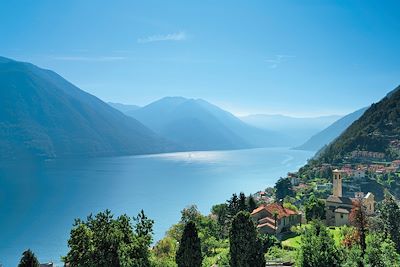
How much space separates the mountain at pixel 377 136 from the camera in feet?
345

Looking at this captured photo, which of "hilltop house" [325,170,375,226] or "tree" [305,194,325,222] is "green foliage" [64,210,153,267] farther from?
"tree" [305,194,325,222]

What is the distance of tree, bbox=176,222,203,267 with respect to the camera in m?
21.3

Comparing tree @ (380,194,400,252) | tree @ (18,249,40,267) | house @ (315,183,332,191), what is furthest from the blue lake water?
tree @ (380,194,400,252)

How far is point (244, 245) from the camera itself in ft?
69.4

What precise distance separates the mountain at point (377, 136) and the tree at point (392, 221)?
263 feet

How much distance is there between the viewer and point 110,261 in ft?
60.5

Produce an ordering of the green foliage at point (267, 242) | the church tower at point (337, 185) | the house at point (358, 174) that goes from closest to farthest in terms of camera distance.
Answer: the green foliage at point (267, 242)
the church tower at point (337, 185)
the house at point (358, 174)

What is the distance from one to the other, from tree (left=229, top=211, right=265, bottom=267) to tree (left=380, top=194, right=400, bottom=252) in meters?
11.7

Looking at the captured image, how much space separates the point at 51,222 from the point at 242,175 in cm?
9748

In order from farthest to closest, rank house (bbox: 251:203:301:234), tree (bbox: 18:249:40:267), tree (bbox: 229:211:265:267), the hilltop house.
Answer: the hilltop house < house (bbox: 251:203:301:234) < tree (bbox: 229:211:265:267) < tree (bbox: 18:249:40:267)

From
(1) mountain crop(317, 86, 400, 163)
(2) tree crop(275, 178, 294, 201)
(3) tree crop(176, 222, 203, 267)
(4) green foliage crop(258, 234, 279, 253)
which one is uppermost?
(1) mountain crop(317, 86, 400, 163)

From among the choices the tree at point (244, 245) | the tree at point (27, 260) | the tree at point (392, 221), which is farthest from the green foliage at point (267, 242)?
the tree at point (27, 260)

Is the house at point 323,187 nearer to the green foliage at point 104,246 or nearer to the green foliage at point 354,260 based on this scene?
the green foliage at point 354,260

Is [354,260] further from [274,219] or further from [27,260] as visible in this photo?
[274,219]
